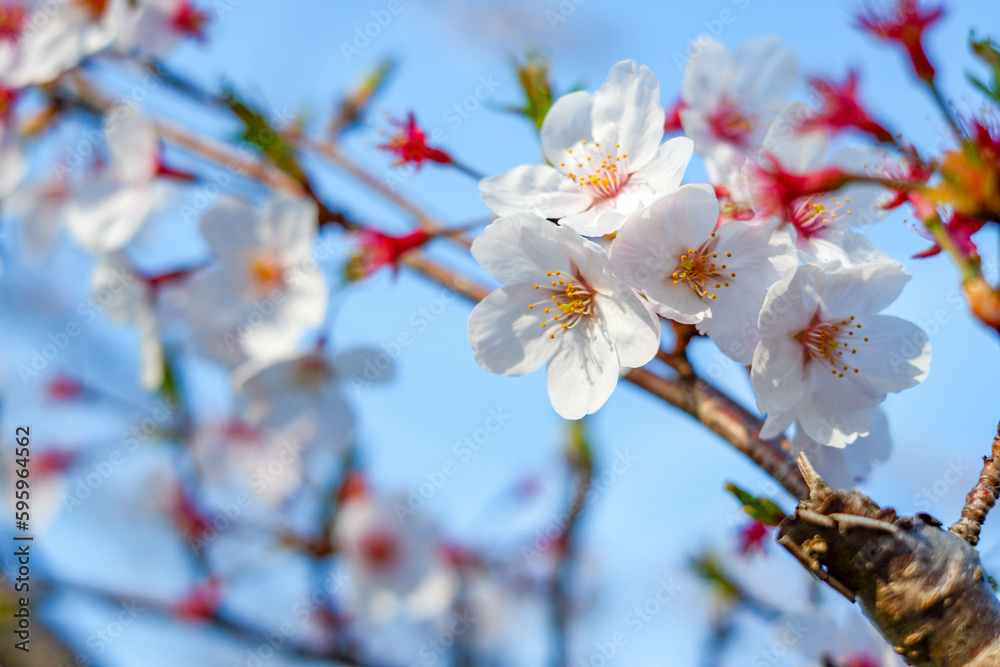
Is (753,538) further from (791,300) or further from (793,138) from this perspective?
(793,138)

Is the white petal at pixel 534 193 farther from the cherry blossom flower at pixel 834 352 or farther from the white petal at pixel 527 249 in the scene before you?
the cherry blossom flower at pixel 834 352

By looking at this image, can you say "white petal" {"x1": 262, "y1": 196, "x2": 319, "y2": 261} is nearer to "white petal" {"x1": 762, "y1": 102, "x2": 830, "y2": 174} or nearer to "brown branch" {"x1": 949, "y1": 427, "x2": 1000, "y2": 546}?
"white petal" {"x1": 762, "y1": 102, "x2": 830, "y2": 174}

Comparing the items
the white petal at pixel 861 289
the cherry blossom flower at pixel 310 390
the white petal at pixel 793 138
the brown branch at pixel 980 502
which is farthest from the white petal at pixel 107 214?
the brown branch at pixel 980 502

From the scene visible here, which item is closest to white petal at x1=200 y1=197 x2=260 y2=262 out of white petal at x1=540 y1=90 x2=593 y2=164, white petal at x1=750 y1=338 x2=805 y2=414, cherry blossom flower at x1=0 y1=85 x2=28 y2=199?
cherry blossom flower at x1=0 y1=85 x2=28 y2=199

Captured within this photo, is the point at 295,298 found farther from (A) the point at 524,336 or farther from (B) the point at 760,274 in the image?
(B) the point at 760,274

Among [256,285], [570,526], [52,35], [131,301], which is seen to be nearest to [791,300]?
[256,285]
